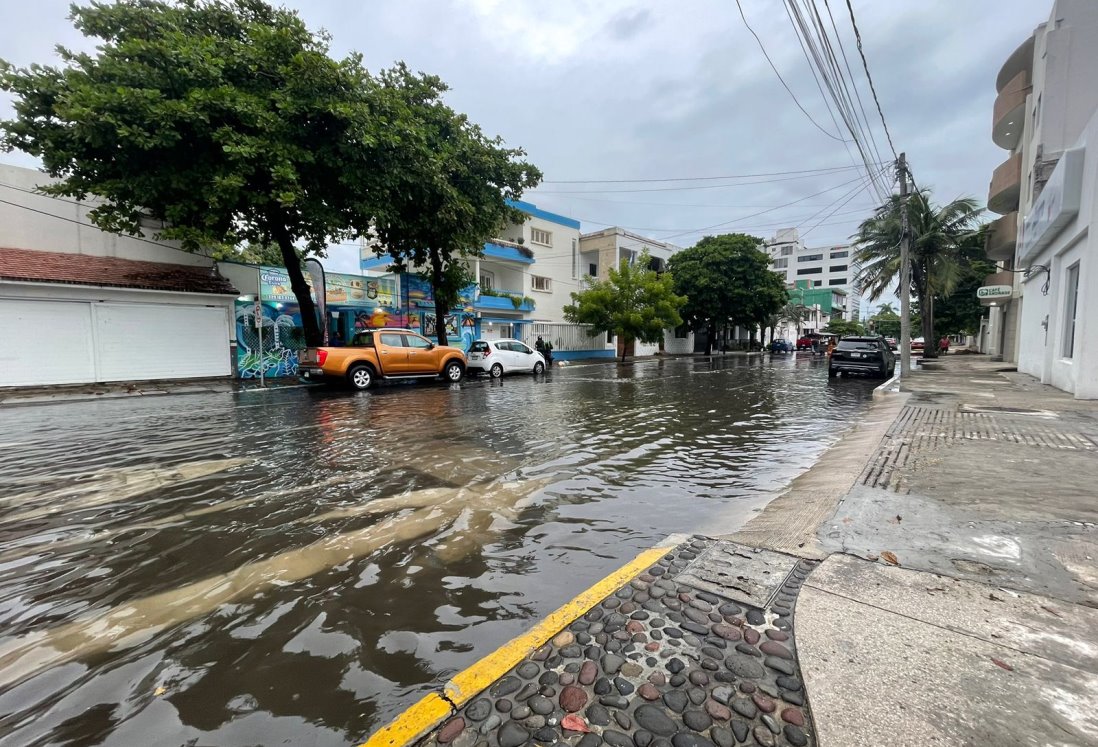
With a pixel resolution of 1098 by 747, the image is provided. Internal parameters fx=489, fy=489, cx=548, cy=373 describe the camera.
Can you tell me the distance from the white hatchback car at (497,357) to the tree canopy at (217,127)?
19.6 ft

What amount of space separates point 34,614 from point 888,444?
846 centimetres

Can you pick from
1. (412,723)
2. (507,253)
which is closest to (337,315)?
(507,253)

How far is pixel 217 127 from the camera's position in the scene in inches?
480

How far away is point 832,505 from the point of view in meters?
4.20

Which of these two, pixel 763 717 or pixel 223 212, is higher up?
pixel 223 212

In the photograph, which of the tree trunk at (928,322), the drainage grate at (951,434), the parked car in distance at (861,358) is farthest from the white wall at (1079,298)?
the tree trunk at (928,322)

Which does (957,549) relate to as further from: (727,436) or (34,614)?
(34,614)

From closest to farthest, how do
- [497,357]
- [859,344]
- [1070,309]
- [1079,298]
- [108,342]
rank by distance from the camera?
1. [1079,298]
2. [1070,309]
3. [108,342]
4. [859,344]
5. [497,357]

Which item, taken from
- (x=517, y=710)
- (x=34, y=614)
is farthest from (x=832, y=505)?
(x=34, y=614)

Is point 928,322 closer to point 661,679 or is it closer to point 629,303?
point 629,303

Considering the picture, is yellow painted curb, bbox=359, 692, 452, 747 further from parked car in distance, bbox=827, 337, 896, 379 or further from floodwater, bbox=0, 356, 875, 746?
parked car in distance, bbox=827, 337, 896, 379

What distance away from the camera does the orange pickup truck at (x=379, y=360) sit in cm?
1391

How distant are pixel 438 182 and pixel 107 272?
10718 millimetres

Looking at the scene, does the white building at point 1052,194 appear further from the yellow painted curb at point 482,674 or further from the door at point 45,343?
the door at point 45,343
